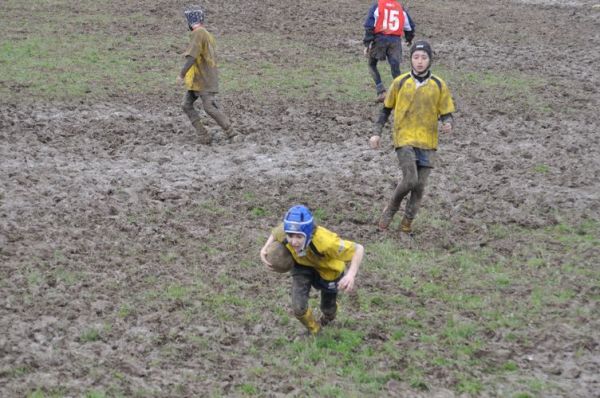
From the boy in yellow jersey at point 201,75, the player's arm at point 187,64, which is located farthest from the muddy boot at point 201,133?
the player's arm at point 187,64

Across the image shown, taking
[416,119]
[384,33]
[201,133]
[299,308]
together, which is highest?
[416,119]

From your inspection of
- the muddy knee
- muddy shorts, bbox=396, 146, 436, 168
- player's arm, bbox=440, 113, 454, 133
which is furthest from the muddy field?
player's arm, bbox=440, 113, 454, 133

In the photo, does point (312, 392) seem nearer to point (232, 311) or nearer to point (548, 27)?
point (232, 311)

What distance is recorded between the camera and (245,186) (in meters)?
12.0

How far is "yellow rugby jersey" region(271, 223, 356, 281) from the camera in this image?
7523 mm

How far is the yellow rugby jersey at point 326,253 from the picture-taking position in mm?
7523

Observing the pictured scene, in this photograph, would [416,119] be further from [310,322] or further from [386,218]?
[310,322]

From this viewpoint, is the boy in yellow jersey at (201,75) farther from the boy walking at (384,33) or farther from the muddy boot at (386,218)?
the muddy boot at (386,218)

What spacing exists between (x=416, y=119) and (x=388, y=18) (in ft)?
19.9

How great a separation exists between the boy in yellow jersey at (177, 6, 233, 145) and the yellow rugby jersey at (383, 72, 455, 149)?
4.00m

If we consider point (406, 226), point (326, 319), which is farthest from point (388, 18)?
point (326, 319)

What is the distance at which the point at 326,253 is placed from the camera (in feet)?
24.8

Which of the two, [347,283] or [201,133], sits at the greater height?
[347,283]

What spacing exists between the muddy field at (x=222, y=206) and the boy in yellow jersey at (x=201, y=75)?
359 millimetres
